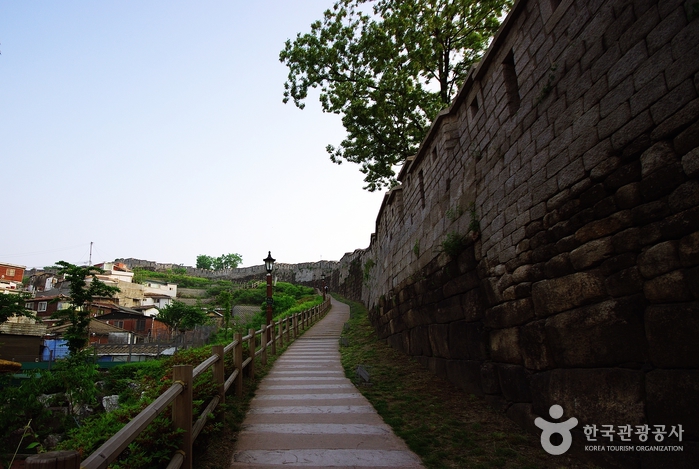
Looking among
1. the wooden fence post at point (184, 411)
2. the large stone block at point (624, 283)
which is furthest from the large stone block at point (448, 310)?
the wooden fence post at point (184, 411)

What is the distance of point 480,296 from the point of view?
568 centimetres

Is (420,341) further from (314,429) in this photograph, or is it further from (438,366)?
(314,429)

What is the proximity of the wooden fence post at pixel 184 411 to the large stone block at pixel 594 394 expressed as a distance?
3.25m

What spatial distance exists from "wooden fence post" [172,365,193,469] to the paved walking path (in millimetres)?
602

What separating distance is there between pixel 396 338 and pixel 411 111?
7.16 m

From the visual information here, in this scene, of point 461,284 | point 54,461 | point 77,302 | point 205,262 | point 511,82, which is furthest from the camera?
point 205,262

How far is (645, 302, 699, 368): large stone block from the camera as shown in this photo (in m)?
2.69

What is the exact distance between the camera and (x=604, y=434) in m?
3.38

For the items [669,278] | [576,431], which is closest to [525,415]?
[576,431]

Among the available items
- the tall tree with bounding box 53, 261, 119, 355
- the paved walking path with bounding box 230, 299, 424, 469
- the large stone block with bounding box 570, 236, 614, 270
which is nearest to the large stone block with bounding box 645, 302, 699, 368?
the large stone block with bounding box 570, 236, 614, 270

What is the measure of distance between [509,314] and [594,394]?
148 cm

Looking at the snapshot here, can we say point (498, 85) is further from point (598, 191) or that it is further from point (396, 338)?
point (396, 338)

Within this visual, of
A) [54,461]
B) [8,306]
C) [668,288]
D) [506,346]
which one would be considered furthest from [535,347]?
[8,306]

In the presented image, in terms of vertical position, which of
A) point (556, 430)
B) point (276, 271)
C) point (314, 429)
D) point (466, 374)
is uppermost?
point (276, 271)
